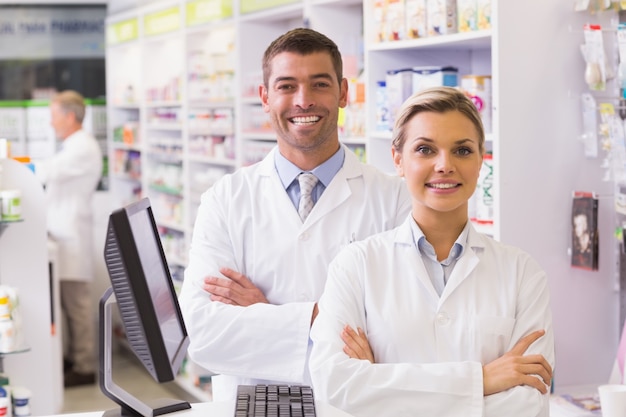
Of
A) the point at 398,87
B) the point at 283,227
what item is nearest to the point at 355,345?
the point at 283,227

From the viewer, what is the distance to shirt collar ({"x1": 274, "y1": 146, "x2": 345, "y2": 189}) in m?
2.74

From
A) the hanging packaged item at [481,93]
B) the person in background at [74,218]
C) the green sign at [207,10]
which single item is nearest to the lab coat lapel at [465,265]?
the hanging packaged item at [481,93]

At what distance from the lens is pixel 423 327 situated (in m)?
2.24

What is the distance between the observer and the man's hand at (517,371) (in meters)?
2.15

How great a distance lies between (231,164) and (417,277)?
421cm

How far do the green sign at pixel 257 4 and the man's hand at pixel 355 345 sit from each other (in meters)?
3.39

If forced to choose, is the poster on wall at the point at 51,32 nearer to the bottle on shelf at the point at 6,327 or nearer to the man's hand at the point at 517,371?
the bottle on shelf at the point at 6,327

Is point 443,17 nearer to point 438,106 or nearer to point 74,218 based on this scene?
point 438,106

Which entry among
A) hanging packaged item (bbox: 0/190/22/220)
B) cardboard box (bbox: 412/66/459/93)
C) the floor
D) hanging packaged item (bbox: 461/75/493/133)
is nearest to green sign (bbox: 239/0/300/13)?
cardboard box (bbox: 412/66/459/93)

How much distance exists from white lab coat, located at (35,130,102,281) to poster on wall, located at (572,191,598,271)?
482cm

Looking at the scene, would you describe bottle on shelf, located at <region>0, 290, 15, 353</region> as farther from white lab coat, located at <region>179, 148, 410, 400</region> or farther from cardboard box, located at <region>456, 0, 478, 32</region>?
cardboard box, located at <region>456, 0, 478, 32</region>

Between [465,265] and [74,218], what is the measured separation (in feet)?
18.3

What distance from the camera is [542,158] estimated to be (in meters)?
3.41

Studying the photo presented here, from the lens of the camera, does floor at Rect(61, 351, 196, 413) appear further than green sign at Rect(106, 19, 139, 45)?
No
